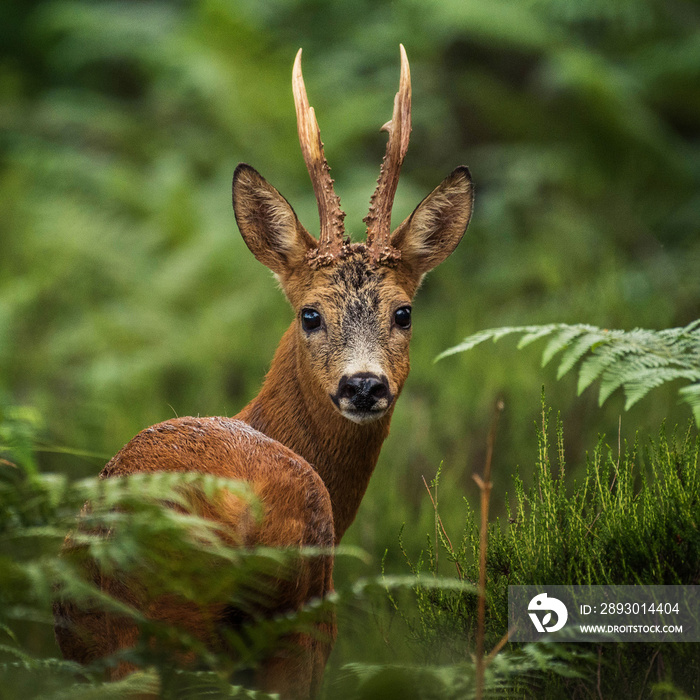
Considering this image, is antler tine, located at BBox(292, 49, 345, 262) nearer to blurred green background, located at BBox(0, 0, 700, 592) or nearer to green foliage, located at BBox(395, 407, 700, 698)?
green foliage, located at BBox(395, 407, 700, 698)

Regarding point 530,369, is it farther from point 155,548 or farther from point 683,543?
point 155,548

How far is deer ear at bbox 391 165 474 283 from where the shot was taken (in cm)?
286

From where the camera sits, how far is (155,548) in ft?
5.65

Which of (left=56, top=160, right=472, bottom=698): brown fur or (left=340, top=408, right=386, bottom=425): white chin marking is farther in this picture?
(left=340, top=408, right=386, bottom=425): white chin marking

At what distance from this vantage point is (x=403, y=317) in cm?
278

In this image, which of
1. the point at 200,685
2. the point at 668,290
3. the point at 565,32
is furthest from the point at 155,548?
the point at 565,32

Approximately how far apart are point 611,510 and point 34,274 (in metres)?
5.44

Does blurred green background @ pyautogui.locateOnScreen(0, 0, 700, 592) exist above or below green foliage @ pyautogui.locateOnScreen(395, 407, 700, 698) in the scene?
above

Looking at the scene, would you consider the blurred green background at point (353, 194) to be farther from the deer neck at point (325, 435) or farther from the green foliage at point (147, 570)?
the green foliage at point (147, 570)

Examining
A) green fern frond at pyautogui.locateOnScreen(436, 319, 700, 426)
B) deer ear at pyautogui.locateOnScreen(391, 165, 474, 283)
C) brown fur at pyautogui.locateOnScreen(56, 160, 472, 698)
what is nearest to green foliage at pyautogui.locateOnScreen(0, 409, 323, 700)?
brown fur at pyautogui.locateOnScreen(56, 160, 472, 698)

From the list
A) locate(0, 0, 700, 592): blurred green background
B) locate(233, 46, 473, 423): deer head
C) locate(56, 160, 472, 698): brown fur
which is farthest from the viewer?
locate(0, 0, 700, 592): blurred green background

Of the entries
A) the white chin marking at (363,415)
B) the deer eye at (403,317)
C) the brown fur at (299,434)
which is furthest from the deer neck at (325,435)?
the deer eye at (403,317)

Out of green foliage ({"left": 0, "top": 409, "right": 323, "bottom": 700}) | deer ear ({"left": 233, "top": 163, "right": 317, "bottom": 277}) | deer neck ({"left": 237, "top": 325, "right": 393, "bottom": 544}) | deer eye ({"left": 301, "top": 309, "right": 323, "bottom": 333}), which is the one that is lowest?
green foliage ({"left": 0, "top": 409, "right": 323, "bottom": 700})

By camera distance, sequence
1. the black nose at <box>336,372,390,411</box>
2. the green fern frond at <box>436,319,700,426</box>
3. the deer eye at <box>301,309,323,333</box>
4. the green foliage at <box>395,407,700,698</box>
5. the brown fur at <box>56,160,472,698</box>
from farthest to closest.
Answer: the deer eye at <box>301,309,323,333</box> → the black nose at <box>336,372,390,411</box> → the green fern frond at <box>436,319,700,426</box> → the green foliage at <box>395,407,700,698</box> → the brown fur at <box>56,160,472,698</box>
